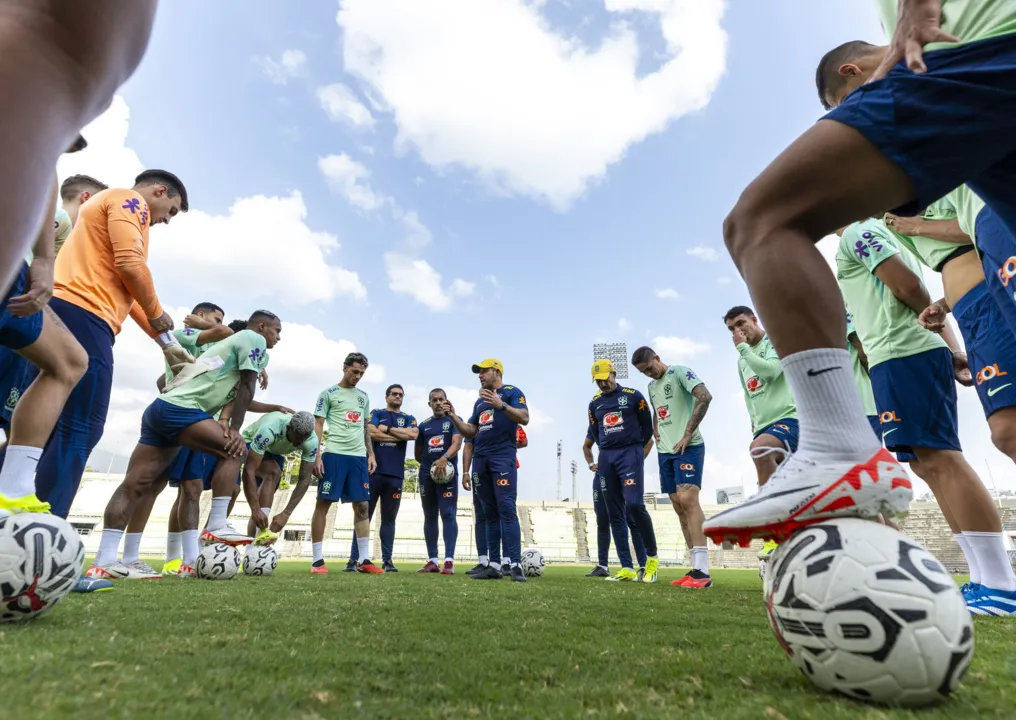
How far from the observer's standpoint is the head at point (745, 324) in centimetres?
618

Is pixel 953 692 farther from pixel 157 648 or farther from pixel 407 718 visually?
pixel 157 648

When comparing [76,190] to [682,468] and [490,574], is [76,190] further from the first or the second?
[682,468]

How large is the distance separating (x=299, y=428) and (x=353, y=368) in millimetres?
1361

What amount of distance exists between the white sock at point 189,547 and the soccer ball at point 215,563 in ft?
2.17

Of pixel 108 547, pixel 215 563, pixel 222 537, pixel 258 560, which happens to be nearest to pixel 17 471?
pixel 108 547

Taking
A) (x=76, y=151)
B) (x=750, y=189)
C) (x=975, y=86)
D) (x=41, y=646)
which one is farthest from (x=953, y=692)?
(x=41, y=646)

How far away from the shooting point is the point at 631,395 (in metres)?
7.49

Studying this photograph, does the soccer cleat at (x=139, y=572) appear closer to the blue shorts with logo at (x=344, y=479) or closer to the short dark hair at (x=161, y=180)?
the blue shorts with logo at (x=344, y=479)

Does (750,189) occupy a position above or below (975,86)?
below

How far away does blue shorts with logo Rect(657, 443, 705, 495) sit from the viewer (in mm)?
6754

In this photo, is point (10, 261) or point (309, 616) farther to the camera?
point (309, 616)

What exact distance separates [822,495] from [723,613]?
194 cm

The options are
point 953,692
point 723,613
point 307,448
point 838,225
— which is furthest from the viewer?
point 307,448

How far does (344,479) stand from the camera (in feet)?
27.1
